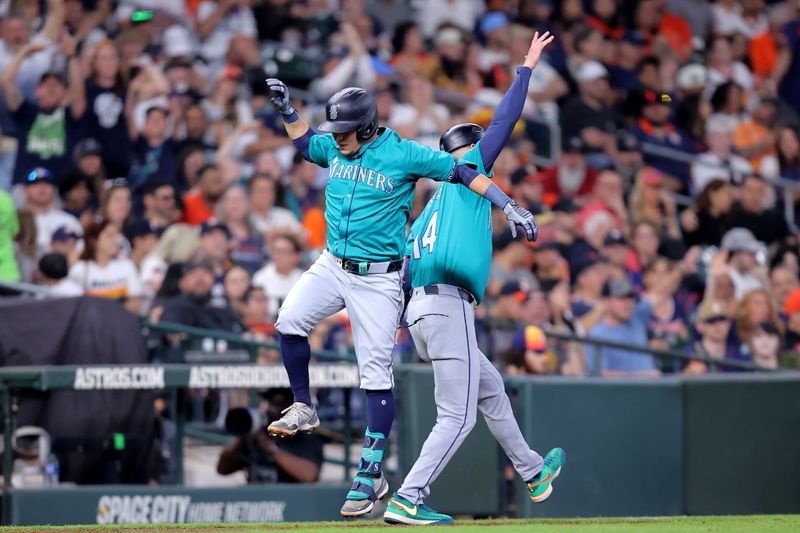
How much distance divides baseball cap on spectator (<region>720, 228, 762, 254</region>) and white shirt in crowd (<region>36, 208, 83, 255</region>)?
20.0 feet

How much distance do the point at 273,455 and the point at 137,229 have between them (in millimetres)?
2842

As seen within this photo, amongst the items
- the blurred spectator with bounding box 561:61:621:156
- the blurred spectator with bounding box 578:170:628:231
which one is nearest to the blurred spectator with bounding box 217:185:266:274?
the blurred spectator with bounding box 578:170:628:231

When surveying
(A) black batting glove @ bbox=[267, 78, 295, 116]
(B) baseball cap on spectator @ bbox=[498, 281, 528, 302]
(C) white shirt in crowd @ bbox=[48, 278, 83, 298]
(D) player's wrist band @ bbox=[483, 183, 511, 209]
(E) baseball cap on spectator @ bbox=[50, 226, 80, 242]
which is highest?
(A) black batting glove @ bbox=[267, 78, 295, 116]

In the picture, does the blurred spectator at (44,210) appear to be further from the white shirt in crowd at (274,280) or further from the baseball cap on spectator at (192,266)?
the white shirt in crowd at (274,280)

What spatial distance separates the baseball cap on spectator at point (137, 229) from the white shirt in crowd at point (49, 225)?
0.38 m

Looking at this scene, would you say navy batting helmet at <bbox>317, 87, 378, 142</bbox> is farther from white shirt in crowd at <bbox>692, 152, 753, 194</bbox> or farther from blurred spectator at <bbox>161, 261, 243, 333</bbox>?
white shirt in crowd at <bbox>692, 152, 753, 194</bbox>

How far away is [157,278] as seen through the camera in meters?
10.8

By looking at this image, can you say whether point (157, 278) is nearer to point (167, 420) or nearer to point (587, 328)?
point (167, 420)

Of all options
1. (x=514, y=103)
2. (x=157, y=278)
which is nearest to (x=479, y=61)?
(x=157, y=278)

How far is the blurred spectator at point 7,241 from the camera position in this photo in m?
10.3

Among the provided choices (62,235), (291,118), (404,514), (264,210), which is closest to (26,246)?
(62,235)

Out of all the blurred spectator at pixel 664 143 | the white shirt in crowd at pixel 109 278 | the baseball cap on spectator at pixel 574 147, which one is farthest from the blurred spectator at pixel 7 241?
the blurred spectator at pixel 664 143

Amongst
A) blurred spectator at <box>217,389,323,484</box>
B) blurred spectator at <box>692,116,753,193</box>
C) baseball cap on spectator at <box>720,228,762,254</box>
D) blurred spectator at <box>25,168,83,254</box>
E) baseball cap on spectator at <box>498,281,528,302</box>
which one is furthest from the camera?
blurred spectator at <box>692,116,753,193</box>

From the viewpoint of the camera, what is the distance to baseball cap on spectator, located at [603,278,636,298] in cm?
1115
